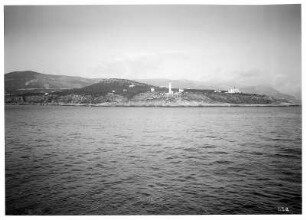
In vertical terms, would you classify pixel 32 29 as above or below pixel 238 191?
above

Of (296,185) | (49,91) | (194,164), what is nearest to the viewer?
(296,185)

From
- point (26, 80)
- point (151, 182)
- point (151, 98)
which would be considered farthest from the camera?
point (151, 98)

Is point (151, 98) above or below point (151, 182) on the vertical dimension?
above

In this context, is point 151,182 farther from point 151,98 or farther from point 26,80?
point 151,98

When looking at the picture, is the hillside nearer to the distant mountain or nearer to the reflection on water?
the distant mountain

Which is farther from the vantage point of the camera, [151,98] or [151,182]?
[151,98]

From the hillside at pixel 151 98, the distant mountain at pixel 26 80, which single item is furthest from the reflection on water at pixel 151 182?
the hillside at pixel 151 98

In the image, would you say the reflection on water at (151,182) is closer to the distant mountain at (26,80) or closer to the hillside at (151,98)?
the distant mountain at (26,80)

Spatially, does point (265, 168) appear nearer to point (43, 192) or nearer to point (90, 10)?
point (43, 192)

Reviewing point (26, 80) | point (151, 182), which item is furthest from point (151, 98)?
point (151, 182)
